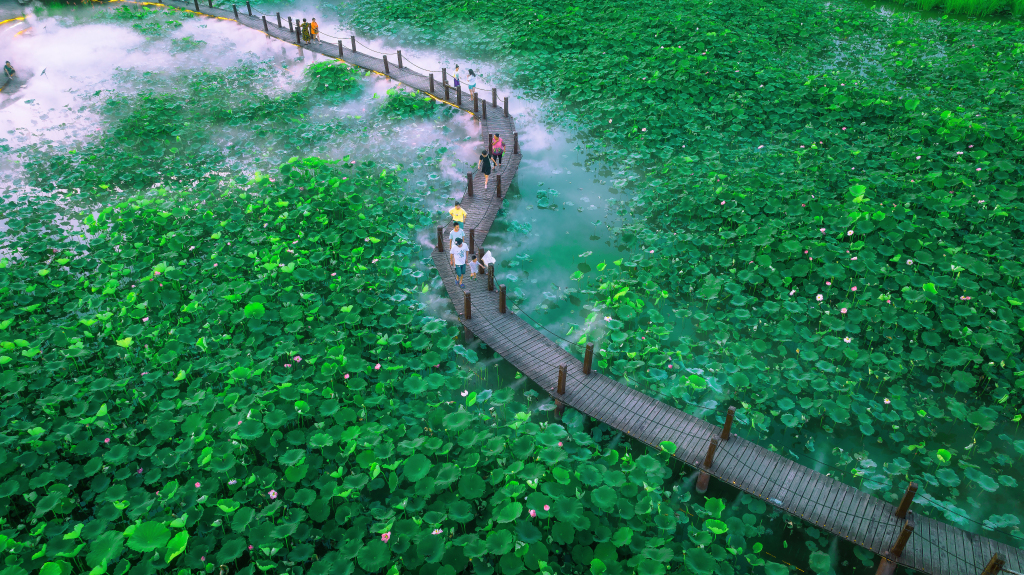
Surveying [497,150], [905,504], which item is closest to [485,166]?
[497,150]

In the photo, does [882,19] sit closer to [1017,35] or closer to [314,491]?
[1017,35]

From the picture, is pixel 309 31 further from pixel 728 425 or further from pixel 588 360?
pixel 728 425

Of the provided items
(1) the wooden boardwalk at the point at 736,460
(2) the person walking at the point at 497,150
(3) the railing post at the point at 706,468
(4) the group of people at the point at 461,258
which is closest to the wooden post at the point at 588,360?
(1) the wooden boardwalk at the point at 736,460

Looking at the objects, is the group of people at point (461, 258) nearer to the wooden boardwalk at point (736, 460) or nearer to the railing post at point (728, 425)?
the wooden boardwalk at point (736, 460)

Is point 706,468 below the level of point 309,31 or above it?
below

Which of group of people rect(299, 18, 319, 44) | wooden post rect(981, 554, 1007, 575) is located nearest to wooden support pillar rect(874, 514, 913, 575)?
wooden post rect(981, 554, 1007, 575)

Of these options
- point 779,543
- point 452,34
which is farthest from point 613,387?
point 452,34

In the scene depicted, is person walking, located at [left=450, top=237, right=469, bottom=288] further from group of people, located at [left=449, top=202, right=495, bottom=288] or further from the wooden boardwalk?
the wooden boardwalk
